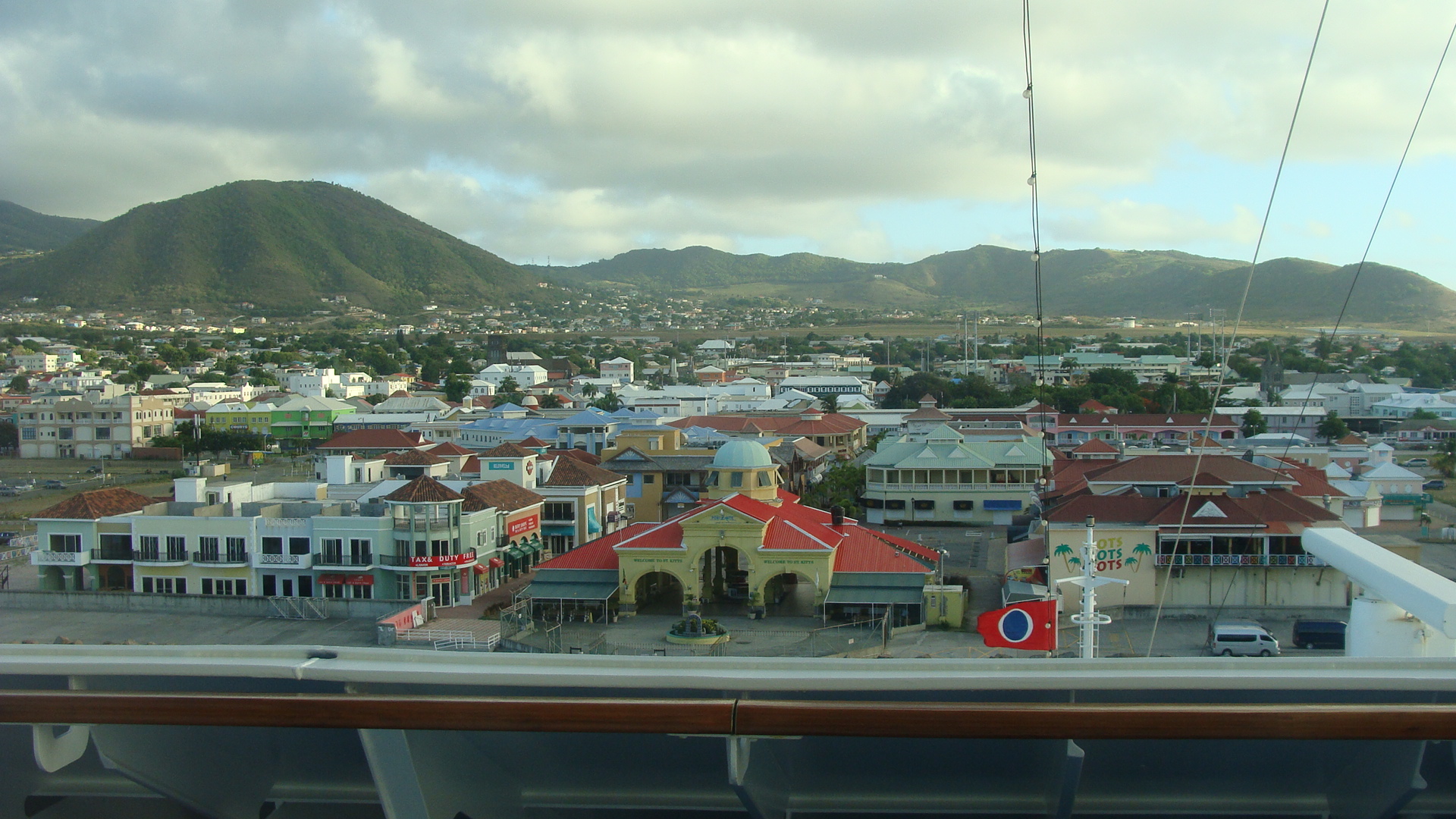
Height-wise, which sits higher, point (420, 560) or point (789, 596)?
point (420, 560)

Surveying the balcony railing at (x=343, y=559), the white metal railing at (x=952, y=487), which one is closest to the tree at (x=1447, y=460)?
the white metal railing at (x=952, y=487)

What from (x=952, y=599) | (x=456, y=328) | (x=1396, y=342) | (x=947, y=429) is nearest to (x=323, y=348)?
(x=456, y=328)

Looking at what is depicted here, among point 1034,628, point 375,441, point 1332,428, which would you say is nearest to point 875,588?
point 1034,628

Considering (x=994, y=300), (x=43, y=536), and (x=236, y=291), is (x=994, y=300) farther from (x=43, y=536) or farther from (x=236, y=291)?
(x=43, y=536)

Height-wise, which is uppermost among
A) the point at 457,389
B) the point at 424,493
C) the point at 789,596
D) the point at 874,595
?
the point at 424,493

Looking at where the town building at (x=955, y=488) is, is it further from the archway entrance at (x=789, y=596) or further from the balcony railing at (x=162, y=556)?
the balcony railing at (x=162, y=556)

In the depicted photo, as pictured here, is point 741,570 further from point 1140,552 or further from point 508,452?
point 508,452
